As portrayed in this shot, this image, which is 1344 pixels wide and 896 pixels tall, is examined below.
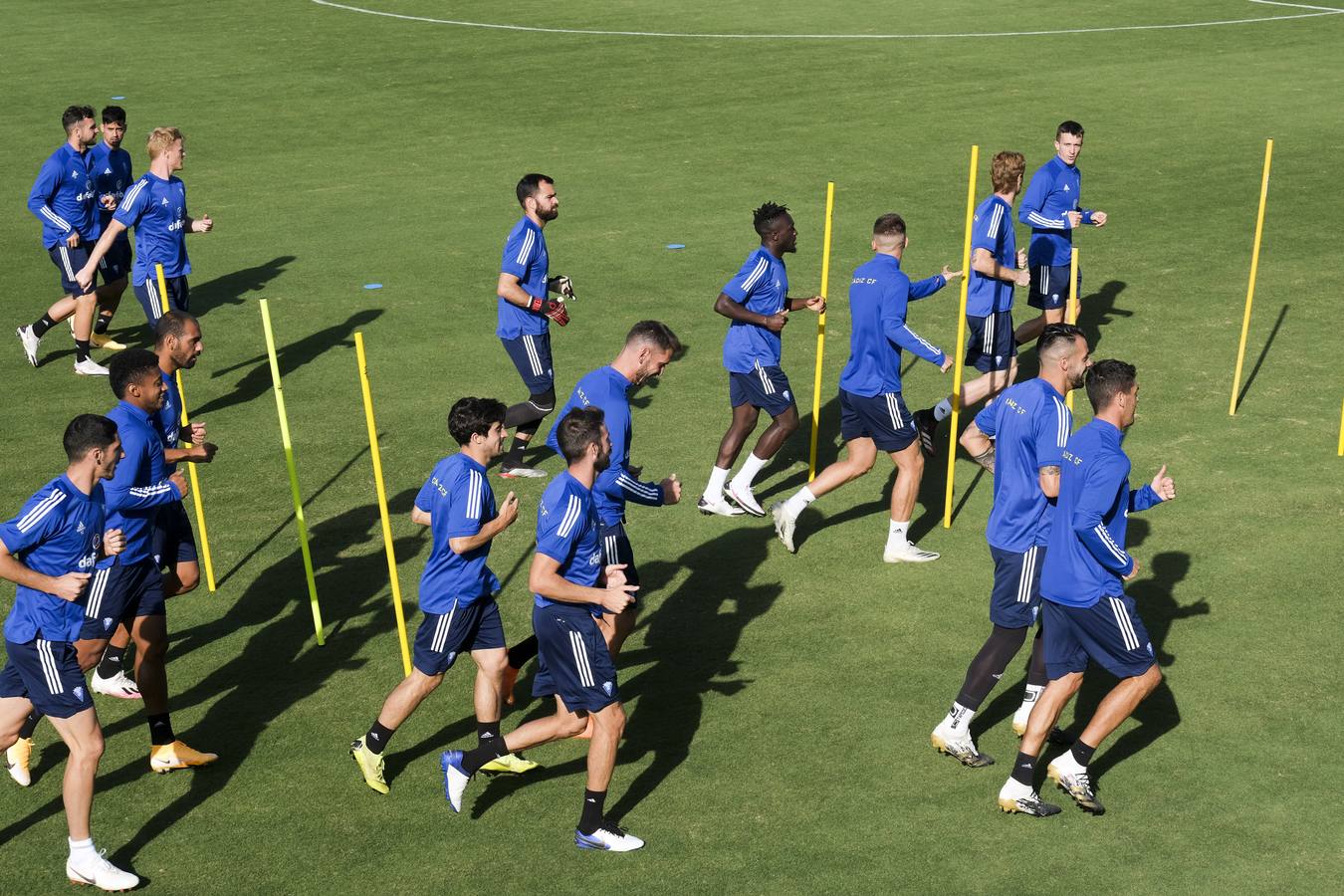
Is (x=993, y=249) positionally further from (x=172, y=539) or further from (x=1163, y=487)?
(x=172, y=539)

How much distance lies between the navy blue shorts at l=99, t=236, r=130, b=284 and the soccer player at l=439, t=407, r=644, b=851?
8876mm

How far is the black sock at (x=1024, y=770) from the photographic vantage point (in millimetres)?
7527

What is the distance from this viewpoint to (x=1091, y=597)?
7.37m

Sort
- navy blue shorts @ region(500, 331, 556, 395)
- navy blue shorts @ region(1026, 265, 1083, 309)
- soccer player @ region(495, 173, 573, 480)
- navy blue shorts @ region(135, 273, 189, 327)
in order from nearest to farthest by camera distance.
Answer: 1. soccer player @ region(495, 173, 573, 480)
2. navy blue shorts @ region(500, 331, 556, 395)
3. navy blue shorts @ region(135, 273, 189, 327)
4. navy blue shorts @ region(1026, 265, 1083, 309)

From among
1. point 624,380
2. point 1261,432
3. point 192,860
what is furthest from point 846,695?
point 1261,432

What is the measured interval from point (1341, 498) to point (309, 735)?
7.54 meters

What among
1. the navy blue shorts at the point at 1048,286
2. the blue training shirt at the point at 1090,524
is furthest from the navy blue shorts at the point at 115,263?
the blue training shirt at the point at 1090,524

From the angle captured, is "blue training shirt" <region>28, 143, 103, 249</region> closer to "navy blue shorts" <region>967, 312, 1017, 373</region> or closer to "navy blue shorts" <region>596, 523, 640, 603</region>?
"navy blue shorts" <region>596, 523, 640, 603</region>

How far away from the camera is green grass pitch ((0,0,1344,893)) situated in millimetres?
7496

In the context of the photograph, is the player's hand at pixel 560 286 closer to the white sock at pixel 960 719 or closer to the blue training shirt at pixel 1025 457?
the blue training shirt at pixel 1025 457

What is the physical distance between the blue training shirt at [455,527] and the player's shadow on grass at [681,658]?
3.60 ft

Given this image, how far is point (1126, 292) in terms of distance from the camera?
1562 cm

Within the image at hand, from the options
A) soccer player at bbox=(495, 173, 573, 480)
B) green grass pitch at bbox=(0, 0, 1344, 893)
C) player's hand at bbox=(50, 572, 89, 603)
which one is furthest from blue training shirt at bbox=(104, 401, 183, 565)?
soccer player at bbox=(495, 173, 573, 480)

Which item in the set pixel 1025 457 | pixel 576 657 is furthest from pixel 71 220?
pixel 1025 457
